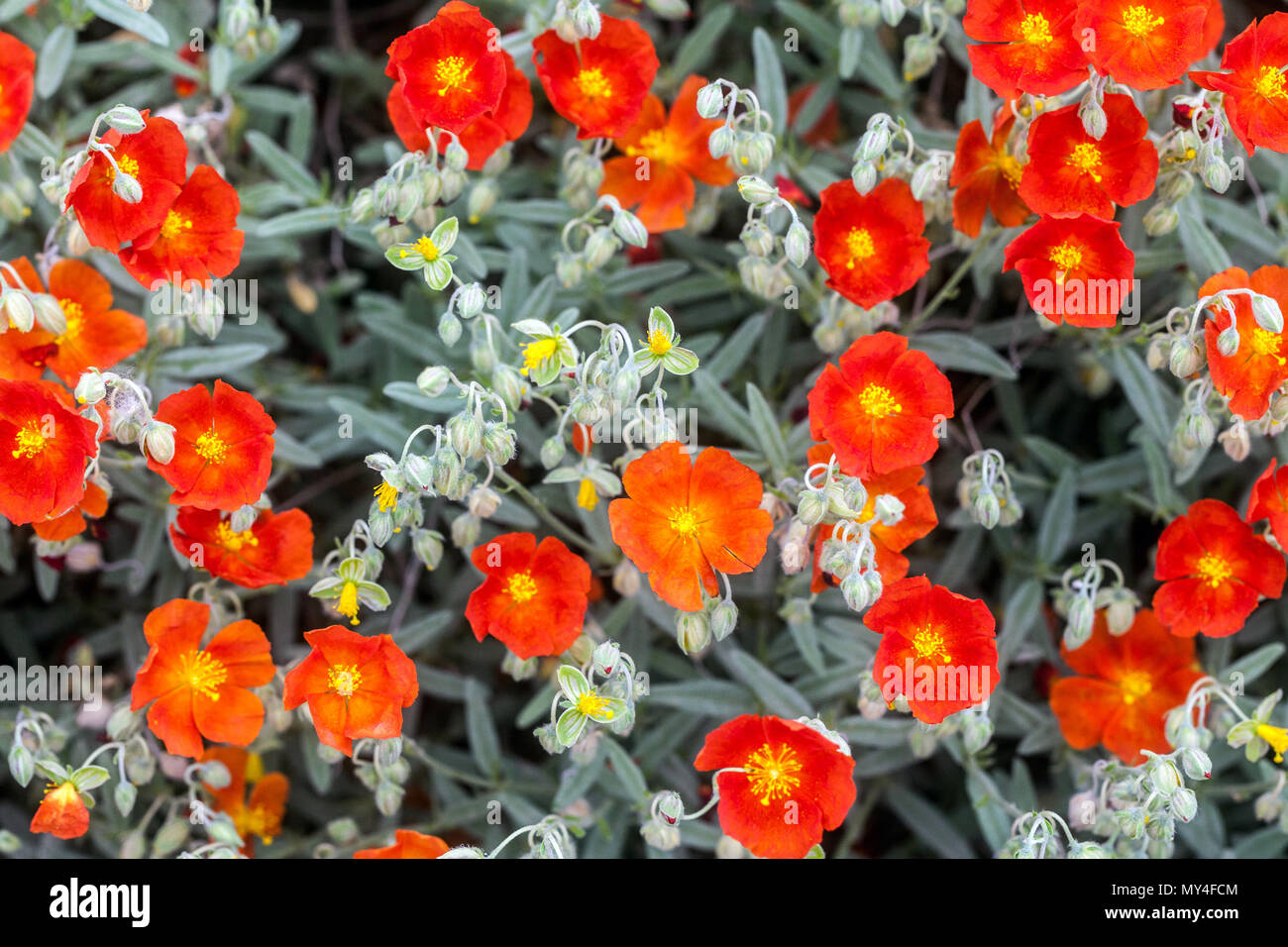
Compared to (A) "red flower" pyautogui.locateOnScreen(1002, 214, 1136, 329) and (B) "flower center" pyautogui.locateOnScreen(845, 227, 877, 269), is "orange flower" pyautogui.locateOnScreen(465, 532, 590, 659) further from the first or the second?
(A) "red flower" pyautogui.locateOnScreen(1002, 214, 1136, 329)

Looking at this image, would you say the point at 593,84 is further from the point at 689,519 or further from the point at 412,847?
the point at 412,847

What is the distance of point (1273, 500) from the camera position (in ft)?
8.77

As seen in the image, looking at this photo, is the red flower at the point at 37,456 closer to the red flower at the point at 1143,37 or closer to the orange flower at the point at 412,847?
the orange flower at the point at 412,847

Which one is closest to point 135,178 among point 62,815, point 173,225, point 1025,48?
point 173,225

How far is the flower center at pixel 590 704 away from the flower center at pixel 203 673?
2.97ft

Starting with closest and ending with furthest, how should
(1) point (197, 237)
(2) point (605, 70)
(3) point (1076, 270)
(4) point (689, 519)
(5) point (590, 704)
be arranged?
(5) point (590, 704) → (4) point (689, 519) → (3) point (1076, 270) → (1) point (197, 237) → (2) point (605, 70)

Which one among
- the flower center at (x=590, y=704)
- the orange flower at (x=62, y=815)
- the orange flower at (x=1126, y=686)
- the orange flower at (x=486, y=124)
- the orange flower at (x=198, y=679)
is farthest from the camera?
the orange flower at (x=1126, y=686)

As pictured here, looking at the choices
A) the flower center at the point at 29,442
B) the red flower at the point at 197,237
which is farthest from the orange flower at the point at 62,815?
the red flower at the point at 197,237

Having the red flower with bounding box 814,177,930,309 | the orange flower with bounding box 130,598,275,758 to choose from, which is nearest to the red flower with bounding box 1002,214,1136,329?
the red flower with bounding box 814,177,930,309

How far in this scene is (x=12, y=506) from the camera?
2.52 metres

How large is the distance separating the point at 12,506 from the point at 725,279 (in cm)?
191

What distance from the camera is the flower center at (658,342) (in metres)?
2.46

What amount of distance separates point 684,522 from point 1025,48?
1.32 m

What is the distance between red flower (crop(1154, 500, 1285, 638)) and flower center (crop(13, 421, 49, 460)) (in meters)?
2.64
